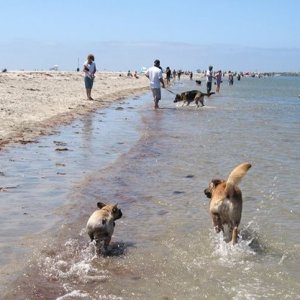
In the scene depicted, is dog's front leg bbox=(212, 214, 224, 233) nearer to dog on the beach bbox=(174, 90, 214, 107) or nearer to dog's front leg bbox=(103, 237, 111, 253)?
dog's front leg bbox=(103, 237, 111, 253)

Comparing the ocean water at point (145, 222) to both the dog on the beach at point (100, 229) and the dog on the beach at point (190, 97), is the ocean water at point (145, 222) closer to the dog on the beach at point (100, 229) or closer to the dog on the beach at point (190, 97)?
the dog on the beach at point (100, 229)

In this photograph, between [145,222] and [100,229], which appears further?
[145,222]

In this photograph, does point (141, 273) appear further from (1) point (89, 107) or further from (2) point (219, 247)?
(1) point (89, 107)

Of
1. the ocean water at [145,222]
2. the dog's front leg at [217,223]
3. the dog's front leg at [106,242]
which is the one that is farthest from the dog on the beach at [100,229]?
the dog's front leg at [217,223]

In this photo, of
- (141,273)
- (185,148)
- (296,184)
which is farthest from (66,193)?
(185,148)

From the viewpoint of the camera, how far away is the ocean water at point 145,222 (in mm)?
4566

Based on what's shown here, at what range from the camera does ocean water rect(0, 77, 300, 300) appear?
4.57m

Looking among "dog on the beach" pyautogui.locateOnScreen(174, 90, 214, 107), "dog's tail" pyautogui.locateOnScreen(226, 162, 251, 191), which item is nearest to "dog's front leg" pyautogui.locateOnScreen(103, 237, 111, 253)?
"dog's tail" pyautogui.locateOnScreen(226, 162, 251, 191)

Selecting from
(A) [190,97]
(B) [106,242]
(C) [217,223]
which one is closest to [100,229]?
(B) [106,242]

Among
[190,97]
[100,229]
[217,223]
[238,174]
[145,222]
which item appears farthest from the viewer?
[190,97]

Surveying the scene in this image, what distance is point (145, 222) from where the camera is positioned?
6.41 metres

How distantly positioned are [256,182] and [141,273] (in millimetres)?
4302

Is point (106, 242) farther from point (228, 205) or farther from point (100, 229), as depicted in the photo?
point (228, 205)

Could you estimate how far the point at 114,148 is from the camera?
39.1 feet
